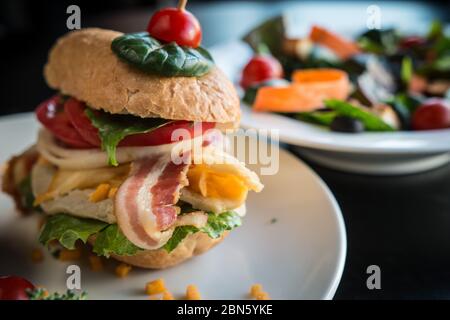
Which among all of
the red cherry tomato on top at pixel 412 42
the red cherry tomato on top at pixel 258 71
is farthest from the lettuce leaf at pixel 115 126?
the red cherry tomato on top at pixel 412 42

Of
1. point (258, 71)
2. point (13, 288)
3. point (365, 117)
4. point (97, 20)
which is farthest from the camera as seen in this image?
point (97, 20)

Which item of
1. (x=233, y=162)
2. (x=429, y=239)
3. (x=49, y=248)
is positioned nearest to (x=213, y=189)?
(x=233, y=162)

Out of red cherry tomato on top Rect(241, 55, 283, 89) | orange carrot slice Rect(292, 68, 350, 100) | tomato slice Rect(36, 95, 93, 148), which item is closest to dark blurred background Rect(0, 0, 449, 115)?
red cherry tomato on top Rect(241, 55, 283, 89)

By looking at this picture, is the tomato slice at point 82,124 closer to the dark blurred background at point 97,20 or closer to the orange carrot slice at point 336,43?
the dark blurred background at point 97,20

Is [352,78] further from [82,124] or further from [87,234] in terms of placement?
[87,234]

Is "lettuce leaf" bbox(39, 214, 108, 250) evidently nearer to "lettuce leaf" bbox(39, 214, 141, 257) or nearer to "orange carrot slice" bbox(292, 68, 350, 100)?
"lettuce leaf" bbox(39, 214, 141, 257)

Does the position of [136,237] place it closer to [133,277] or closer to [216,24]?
[133,277]

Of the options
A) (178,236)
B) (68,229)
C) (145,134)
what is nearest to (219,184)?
(178,236)
